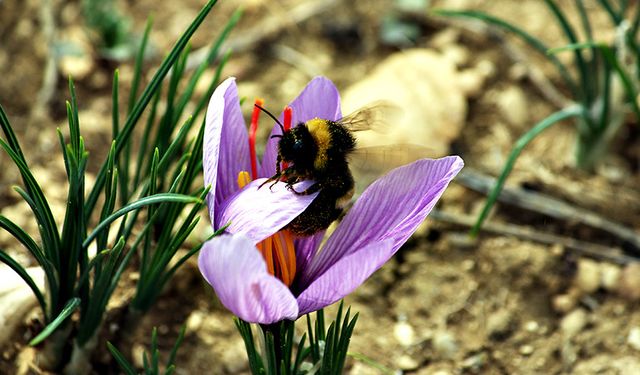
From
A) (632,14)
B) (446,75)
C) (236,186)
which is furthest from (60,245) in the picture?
(632,14)

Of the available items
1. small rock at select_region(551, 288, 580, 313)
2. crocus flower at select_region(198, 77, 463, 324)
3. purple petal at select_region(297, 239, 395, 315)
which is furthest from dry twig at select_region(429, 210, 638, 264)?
purple petal at select_region(297, 239, 395, 315)

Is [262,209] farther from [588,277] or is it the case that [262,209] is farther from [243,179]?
[588,277]

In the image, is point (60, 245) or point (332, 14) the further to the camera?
point (332, 14)

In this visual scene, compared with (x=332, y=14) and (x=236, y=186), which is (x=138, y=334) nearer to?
(x=236, y=186)

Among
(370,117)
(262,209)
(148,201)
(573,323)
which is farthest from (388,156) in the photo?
(573,323)

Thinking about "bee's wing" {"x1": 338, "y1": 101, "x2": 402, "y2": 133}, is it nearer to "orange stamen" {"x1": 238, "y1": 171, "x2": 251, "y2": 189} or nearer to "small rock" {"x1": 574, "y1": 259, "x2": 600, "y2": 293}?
"orange stamen" {"x1": 238, "y1": 171, "x2": 251, "y2": 189}
